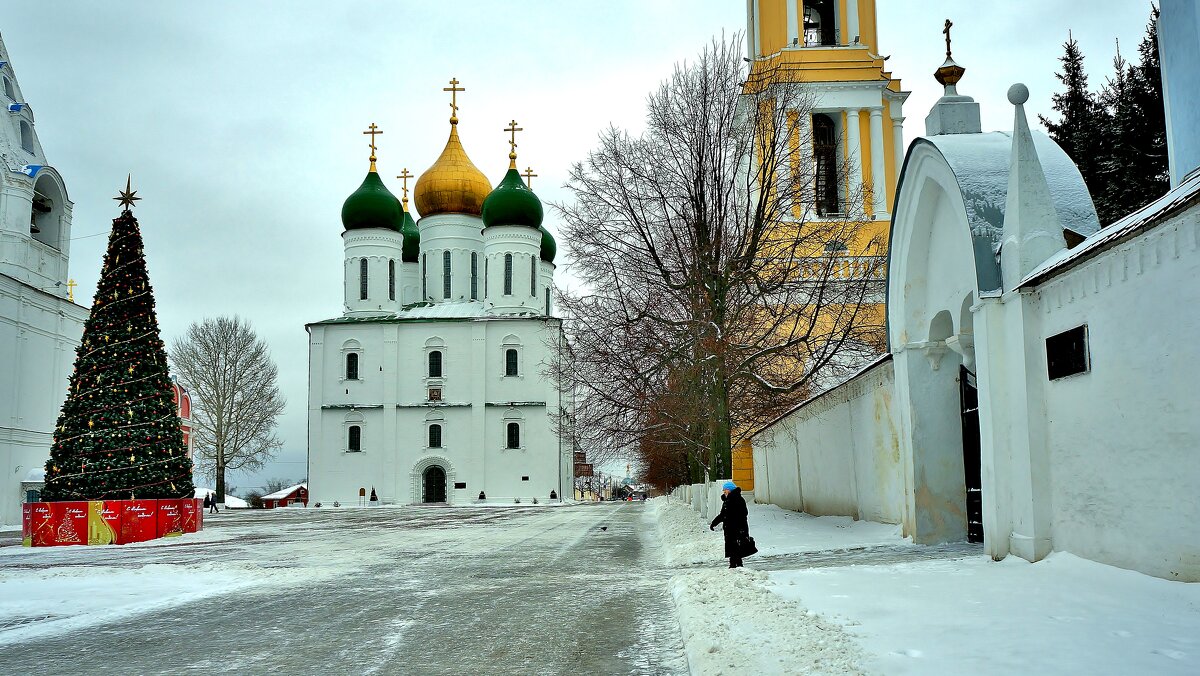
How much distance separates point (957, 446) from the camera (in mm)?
13625

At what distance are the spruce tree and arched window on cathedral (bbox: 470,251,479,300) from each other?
37.1 meters

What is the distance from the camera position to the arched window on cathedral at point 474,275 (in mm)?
63688

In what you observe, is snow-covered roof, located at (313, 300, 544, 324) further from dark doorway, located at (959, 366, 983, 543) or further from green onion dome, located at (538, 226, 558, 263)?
dark doorway, located at (959, 366, 983, 543)

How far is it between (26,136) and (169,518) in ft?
62.6

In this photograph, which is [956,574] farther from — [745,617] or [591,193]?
[591,193]

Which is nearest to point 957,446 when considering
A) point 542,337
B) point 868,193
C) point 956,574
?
point 956,574

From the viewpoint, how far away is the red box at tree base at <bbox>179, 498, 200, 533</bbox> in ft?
80.8

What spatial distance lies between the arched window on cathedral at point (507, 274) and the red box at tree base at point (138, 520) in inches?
1516

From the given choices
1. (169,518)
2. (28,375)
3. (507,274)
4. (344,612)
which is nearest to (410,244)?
(507,274)

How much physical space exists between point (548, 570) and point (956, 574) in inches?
243

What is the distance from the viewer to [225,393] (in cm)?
5625

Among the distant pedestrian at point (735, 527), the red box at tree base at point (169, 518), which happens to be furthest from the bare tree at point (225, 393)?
the distant pedestrian at point (735, 527)

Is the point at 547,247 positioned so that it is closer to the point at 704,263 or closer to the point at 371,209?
the point at 371,209

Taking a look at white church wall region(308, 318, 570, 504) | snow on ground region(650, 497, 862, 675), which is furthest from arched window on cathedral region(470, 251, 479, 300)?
snow on ground region(650, 497, 862, 675)
